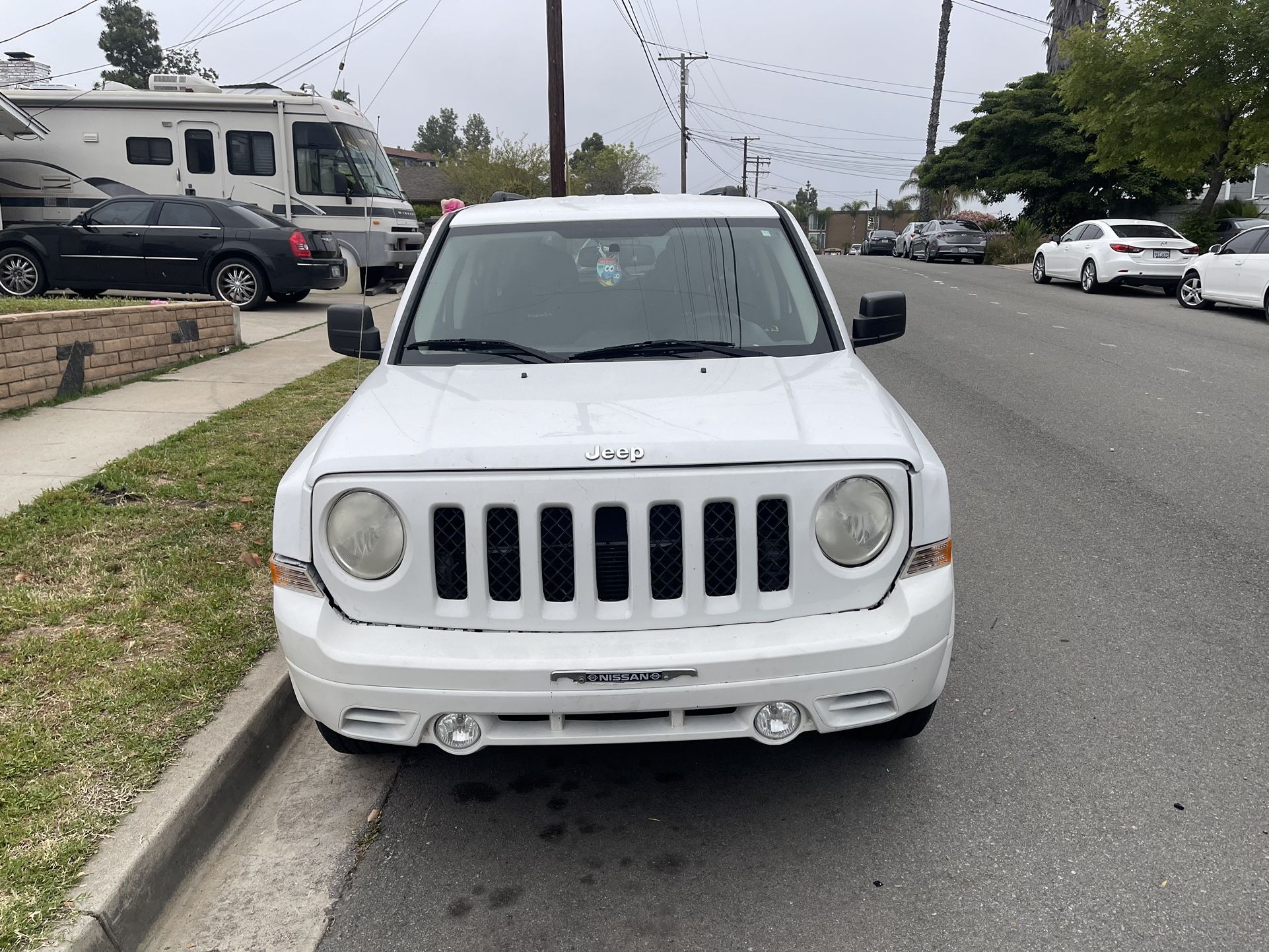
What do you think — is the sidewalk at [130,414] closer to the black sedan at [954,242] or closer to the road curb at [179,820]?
the road curb at [179,820]

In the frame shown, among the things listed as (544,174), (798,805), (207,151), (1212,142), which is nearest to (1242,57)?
(1212,142)

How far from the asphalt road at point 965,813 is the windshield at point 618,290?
1.49 metres

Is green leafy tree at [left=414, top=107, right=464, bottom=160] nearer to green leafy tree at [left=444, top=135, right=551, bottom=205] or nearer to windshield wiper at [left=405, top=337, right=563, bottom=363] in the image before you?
green leafy tree at [left=444, top=135, right=551, bottom=205]

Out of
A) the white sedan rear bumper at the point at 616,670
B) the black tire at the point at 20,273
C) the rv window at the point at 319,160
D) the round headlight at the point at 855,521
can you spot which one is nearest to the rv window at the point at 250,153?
the rv window at the point at 319,160

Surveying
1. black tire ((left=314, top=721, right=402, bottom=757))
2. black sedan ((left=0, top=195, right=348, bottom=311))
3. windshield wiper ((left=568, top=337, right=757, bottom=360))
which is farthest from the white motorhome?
black tire ((left=314, top=721, right=402, bottom=757))

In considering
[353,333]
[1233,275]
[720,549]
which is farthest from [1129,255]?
[720,549]

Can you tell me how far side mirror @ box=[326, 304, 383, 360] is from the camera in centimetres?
435

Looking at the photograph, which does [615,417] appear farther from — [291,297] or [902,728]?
[291,297]

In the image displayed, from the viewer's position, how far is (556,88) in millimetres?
19719

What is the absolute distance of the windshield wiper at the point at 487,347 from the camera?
3898 millimetres

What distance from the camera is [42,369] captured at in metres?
8.41

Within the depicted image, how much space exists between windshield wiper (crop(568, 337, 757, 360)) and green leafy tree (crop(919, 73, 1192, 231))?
34886 millimetres

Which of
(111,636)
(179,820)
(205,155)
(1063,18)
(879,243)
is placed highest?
(1063,18)

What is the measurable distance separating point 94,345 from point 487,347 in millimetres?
6585
